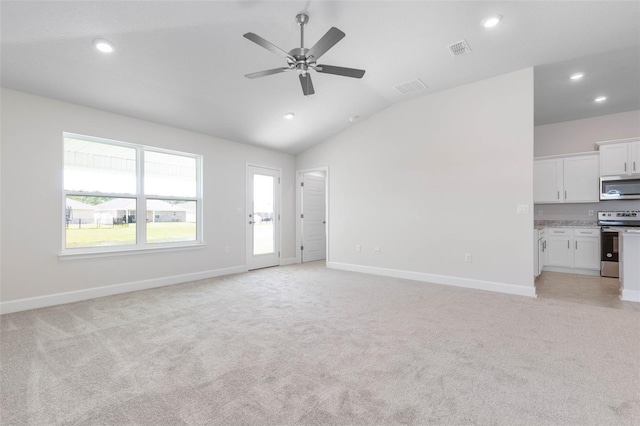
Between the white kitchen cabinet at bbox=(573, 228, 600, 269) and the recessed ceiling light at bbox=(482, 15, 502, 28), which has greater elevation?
the recessed ceiling light at bbox=(482, 15, 502, 28)

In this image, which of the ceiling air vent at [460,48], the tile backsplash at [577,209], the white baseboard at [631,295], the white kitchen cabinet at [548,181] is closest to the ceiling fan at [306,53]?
the ceiling air vent at [460,48]

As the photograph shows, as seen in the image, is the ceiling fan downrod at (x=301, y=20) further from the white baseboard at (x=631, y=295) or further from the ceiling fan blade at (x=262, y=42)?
the white baseboard at (x=631, y=295)

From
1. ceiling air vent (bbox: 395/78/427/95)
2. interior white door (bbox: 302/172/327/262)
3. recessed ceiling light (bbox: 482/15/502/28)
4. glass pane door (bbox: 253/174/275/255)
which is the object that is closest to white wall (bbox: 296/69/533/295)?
ceiling air vent (bbox: 395/78/427/95)

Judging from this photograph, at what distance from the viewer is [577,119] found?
575 centimetres

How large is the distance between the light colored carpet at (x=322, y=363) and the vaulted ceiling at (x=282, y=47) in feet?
9.12

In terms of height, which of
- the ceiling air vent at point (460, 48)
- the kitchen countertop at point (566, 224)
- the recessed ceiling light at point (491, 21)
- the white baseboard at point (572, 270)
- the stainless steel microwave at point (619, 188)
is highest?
the recessed ceiling light at point (491, 21)

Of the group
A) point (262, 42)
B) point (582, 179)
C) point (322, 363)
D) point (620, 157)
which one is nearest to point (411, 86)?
point (262, 42)

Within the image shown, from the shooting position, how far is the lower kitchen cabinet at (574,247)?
5.31 m

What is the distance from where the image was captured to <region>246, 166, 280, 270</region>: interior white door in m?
6.02

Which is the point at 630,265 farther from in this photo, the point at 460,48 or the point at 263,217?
the point at 263,217

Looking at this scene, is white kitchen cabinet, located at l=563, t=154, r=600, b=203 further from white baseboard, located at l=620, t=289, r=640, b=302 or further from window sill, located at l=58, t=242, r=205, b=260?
window sill, located at l=58, t=242, r=205, b=260

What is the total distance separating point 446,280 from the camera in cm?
469

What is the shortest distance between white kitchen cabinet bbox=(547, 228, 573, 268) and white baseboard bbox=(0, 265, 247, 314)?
21.4 feet

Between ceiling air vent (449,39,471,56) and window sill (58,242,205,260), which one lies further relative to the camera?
window sill (58,242,205,260)
